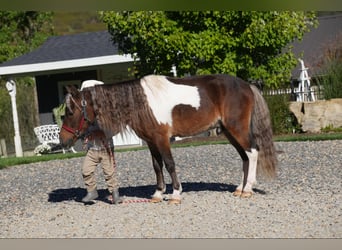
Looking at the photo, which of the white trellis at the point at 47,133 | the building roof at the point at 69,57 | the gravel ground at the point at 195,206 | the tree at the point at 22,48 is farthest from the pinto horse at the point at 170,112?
the tree at the point at 22,48

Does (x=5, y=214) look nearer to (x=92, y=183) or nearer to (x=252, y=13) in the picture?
(x=92, y=183)

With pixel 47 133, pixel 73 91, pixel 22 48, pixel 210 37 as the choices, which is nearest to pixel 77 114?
pixel 73 91

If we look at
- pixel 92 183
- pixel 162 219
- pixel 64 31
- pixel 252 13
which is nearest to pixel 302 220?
pixel 162 219

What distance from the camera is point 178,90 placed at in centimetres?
889

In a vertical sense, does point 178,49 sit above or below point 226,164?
above

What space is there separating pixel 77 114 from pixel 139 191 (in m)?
2.14

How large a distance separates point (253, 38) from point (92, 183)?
841 cm

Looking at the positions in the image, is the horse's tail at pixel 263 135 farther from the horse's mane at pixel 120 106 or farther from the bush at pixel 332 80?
the bush at pixel 332 80

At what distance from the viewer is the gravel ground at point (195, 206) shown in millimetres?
7613

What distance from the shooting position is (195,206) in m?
8.73

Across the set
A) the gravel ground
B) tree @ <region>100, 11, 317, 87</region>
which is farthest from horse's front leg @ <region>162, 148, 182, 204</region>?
tree @ <region>100, 11, 317, 87</region>

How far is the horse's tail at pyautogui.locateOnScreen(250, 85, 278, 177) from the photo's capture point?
9.12 metres

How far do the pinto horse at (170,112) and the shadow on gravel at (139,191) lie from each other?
976 mm

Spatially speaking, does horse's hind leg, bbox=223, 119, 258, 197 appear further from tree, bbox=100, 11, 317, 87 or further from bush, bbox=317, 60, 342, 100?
bush, bbox=317, 60, 342, 100
